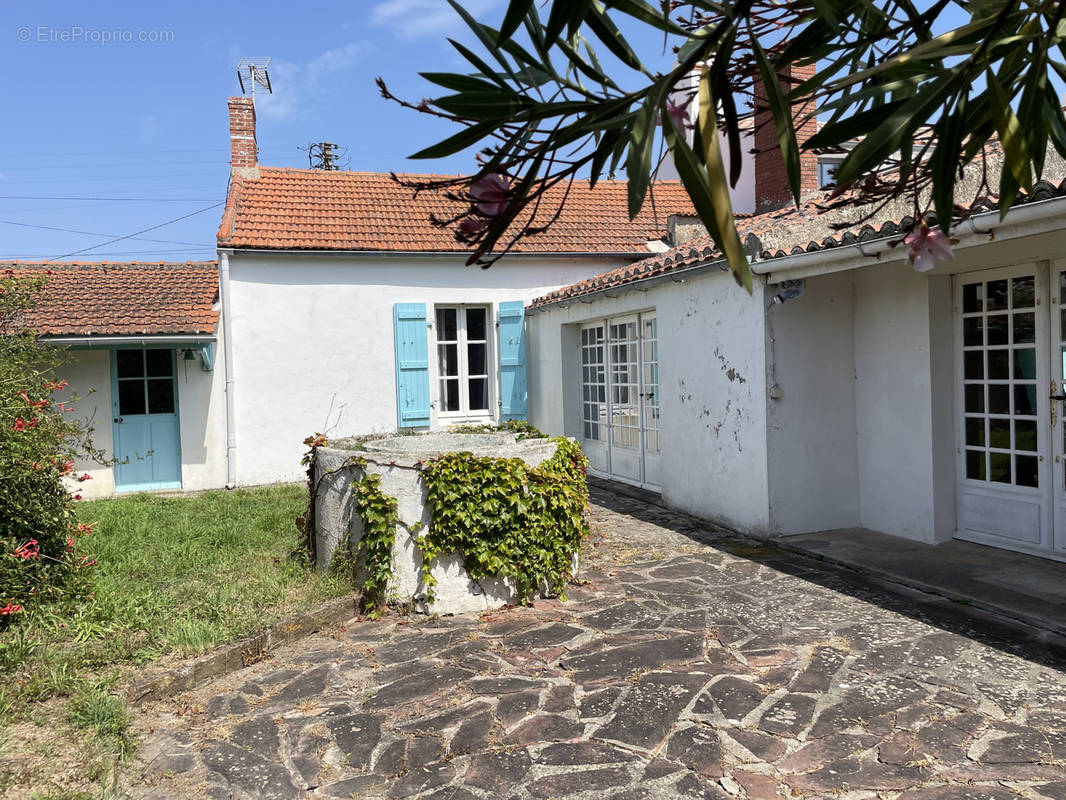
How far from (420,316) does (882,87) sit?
1121 centimetres

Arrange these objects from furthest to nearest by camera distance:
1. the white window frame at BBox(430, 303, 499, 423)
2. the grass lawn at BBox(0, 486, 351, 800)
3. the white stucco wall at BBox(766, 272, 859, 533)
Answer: the white window frame at BBox(430, 303, 499, 423) < the white stucco wall at BBox(766, 272, 859, 533) < the grass lawn at BBox(0, 486, 351, 800)

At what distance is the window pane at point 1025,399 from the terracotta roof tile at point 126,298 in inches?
384

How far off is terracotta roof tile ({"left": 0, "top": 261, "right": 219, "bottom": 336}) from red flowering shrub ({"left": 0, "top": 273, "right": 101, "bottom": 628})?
5.39 meters

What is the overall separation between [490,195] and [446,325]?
1186 cm

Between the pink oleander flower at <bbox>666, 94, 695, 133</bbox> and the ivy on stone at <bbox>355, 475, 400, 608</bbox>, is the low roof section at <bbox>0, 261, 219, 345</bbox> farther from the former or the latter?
the pink oleander flower at <bbox>666, 94, 695, 133</bbox>

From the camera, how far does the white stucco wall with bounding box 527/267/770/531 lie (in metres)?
7.59

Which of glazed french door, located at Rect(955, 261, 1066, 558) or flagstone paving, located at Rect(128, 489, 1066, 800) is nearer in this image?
flagstone paving, located at Rect(128, 489, 1066, 800)

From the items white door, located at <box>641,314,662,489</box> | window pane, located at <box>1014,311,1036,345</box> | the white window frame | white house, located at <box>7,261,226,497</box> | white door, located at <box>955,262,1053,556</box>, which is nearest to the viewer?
white door, located at <box>955,262,1053,556</box>

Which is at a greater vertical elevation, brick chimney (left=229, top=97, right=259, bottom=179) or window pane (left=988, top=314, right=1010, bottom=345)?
brick chimney (left=229, top=97, right=259, bottom=179)

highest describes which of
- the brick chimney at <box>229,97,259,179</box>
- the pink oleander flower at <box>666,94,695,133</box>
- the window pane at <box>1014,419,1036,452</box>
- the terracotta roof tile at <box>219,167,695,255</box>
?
the brick chimney at <box>229,97,259,179</box>

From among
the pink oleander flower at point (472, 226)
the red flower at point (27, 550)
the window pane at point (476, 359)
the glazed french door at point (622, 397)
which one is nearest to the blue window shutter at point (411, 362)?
the window pane at point (476, 359)

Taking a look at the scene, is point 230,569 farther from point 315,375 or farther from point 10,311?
point 315,375

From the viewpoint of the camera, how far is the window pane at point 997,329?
6.52 meters

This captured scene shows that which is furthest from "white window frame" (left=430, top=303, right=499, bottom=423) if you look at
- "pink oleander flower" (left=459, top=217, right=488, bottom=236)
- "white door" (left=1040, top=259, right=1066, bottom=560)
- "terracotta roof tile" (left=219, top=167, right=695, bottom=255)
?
"pink oleander flower" (left=459, top=217, right=488, bottom=236)
